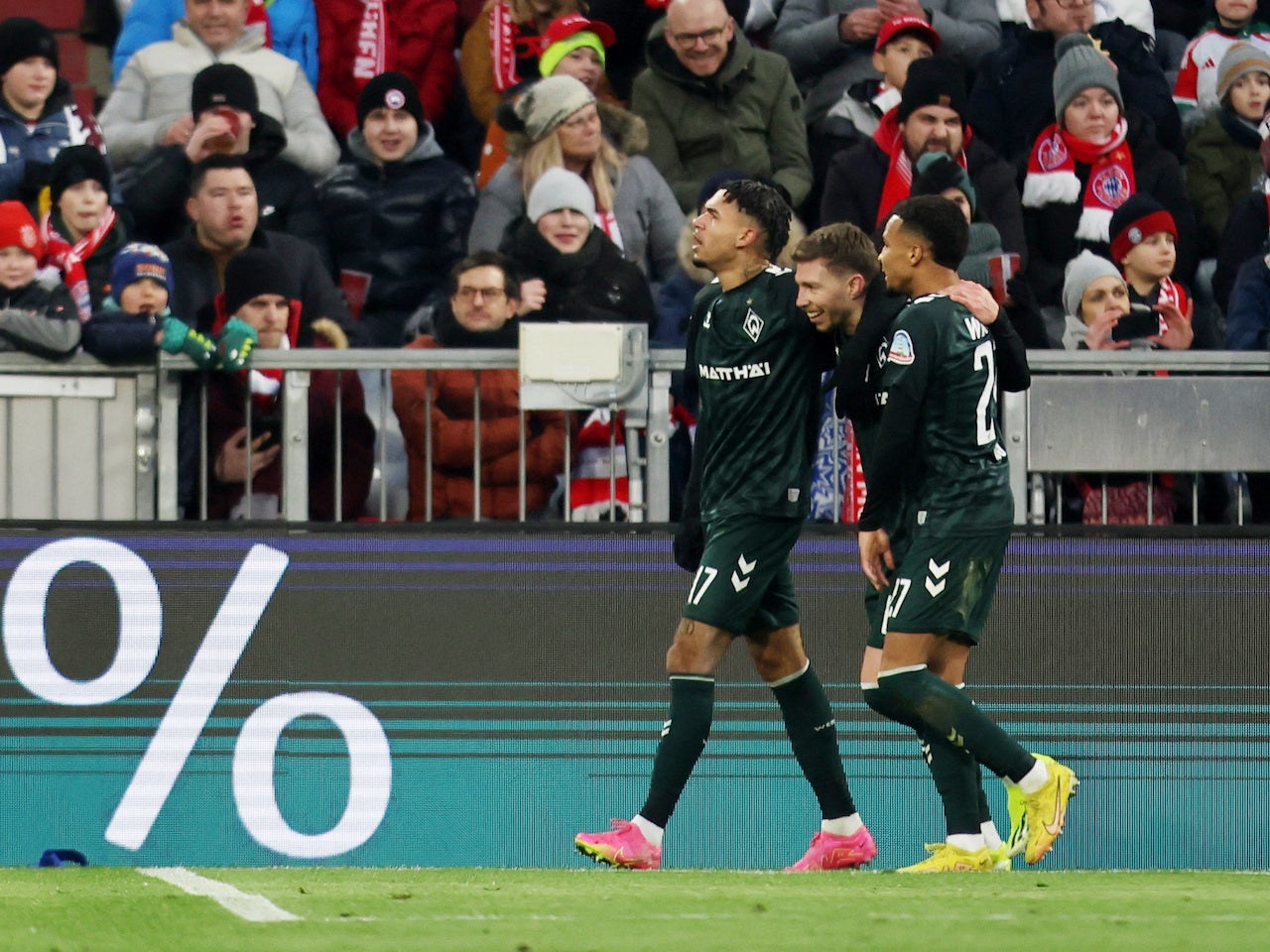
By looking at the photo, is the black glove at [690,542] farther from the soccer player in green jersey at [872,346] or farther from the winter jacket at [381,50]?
the winter jacket at [381,50]

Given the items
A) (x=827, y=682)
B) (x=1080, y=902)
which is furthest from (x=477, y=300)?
(x=1080, y=902)

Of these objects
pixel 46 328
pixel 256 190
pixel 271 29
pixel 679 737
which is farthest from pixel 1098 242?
pixel 46 328

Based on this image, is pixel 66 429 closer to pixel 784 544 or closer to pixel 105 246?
pixel 105 246

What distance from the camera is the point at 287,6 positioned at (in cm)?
1268

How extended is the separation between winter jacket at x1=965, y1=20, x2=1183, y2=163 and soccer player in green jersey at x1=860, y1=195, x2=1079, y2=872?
14.9 ft

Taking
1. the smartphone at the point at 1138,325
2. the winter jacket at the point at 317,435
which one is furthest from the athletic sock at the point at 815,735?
the smartphone at the point at 1138,325

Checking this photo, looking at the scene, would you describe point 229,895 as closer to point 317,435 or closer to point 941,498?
point 941,498

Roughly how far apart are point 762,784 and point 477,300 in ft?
8.00

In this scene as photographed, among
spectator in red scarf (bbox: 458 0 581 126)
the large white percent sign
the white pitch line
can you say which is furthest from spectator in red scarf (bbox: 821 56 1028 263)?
the white pitch line

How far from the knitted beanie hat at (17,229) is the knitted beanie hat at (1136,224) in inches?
198

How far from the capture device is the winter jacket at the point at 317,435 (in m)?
9.70

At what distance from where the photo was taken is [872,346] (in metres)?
7.96

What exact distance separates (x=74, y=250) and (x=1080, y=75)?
506 centimetres

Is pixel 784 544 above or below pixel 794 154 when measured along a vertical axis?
below
